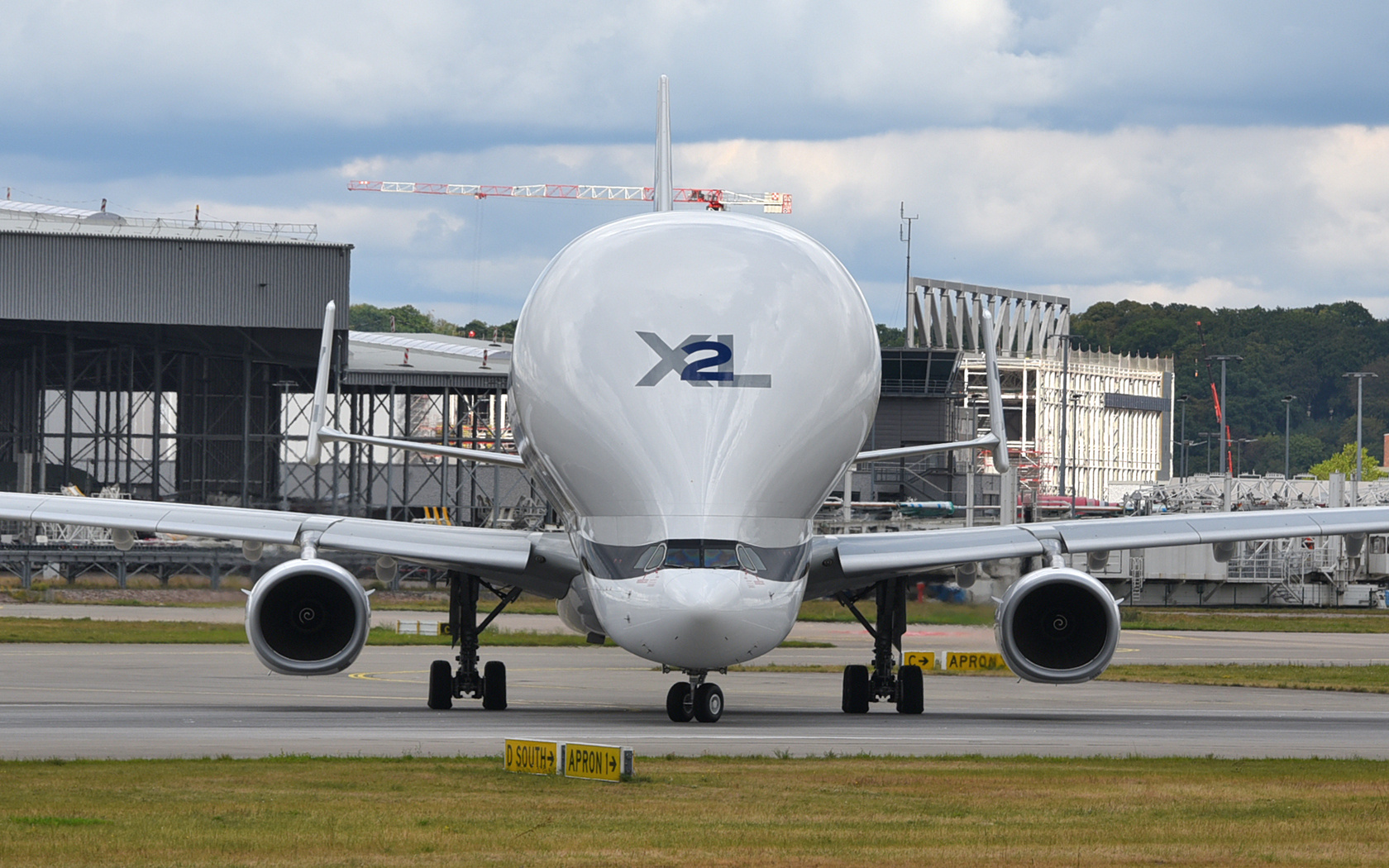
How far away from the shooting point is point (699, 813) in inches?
510

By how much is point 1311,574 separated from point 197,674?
219ft

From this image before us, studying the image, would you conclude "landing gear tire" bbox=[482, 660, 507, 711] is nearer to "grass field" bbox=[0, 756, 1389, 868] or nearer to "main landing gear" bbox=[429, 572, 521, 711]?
"main landing gear" bbox=[429, 572, 521, 711]

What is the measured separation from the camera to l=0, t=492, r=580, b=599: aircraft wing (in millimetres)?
23000

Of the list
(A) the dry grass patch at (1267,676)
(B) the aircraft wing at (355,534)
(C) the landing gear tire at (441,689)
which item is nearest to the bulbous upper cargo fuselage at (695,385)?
(B) the aircraft wing at (355,534)

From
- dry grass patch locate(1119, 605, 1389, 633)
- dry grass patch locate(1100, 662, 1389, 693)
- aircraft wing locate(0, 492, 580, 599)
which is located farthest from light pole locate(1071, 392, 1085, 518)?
aircraft wing locate(0, 492, 580, 599)

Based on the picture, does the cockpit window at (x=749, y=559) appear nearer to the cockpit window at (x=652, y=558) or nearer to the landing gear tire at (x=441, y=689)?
the cockpit window at (x=652, y=558)

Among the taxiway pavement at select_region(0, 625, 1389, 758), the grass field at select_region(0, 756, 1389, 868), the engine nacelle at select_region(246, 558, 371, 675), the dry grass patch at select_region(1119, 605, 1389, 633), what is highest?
the engine nacelle at select_region(246, 558, 371, 675)

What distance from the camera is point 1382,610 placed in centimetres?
7644

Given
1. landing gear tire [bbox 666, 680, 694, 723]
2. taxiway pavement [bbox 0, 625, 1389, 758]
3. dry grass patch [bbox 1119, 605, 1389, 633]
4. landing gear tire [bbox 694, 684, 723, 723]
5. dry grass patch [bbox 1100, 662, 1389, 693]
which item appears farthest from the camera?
dry grass patch [bbox 1119, 605, 1389, 633]

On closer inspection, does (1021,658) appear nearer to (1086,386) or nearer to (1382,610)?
(1382,610)

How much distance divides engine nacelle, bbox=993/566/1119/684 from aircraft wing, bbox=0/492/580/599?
5.16 metres

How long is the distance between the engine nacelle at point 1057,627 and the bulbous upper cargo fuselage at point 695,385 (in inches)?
113

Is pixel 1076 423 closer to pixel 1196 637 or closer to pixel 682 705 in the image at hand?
pixel 1196 637

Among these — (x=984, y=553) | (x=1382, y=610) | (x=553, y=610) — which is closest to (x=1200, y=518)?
(x=984, y=553)
